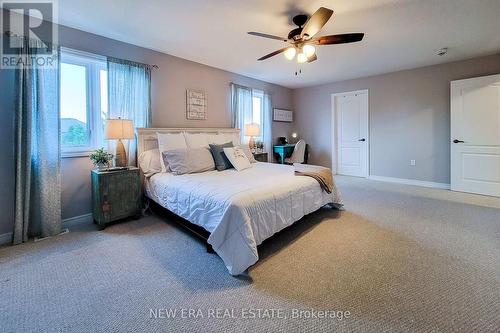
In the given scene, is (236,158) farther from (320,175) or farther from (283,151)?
(283,151)

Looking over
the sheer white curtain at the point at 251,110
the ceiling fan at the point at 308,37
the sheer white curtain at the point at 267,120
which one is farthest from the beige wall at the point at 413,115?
the ceiling fan at the point at 308,37

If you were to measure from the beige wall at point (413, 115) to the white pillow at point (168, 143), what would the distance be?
4.15 m

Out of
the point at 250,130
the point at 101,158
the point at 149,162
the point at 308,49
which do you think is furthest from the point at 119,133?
the point at 250,130

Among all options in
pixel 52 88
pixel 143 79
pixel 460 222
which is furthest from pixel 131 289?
pixel 460 222

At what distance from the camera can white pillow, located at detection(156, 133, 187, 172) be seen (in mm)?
3248

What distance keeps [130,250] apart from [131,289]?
0.68 m

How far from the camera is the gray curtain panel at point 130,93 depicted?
313 cm

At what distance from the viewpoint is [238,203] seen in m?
1.88

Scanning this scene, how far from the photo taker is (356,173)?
585 cm

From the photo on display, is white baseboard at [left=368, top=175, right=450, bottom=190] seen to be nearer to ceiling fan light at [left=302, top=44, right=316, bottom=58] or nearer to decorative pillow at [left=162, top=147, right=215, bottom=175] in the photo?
ceiling fan light at [left=302, top=44, right=316, bottom=58]

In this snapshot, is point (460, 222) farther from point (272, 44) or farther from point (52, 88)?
point (52, 88)

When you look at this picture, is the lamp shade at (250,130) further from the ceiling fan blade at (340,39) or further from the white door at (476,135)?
the white door at (476,135)

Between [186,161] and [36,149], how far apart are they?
1.59 meters

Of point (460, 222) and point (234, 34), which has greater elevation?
point (234, 34)
